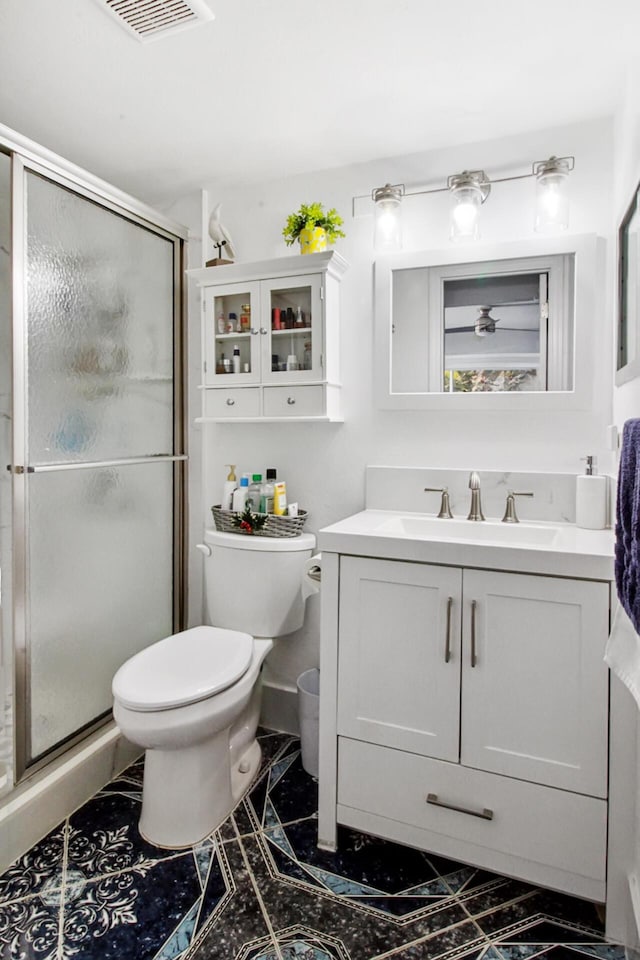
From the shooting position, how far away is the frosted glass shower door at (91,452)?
1.66 meters

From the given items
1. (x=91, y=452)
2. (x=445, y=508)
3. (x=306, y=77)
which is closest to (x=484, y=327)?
(x=445, y=508)

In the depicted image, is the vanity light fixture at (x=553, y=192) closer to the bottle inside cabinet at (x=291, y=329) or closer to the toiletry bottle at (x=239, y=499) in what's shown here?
the bottle inside cabinet at (x=291, y=329)

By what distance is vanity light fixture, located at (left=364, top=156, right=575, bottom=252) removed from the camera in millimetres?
1702

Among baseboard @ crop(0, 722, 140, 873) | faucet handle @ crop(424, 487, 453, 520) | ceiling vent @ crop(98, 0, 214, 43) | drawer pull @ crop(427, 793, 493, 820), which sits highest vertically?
ceiling vent @ crop(98, 0, 214, 43)

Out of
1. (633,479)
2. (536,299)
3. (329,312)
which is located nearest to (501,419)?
(536,299)

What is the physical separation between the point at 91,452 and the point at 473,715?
4.75 feet

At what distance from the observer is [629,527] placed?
1.00 m

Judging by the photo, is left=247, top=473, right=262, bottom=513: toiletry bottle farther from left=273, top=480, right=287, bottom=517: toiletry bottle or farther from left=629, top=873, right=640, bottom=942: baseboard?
left=629, top=873, right=640, bottom=942: baseboard

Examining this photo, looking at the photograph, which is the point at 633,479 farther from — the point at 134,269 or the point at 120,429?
the point at 134,269

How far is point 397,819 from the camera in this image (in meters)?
1.51

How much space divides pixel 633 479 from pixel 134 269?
1835 millimetres

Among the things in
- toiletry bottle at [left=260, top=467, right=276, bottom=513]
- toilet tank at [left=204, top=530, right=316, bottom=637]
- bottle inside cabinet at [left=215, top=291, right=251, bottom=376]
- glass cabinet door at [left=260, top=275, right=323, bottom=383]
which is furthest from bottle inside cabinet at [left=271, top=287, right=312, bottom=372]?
toilet tank at [left=204, top=530, right=316, bottom=637]

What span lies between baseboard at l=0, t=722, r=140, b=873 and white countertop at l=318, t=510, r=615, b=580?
1.07 meters

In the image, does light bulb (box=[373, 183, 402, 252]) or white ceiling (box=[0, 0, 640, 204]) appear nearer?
white ceiling (box=[0, 0, 640, 204])
